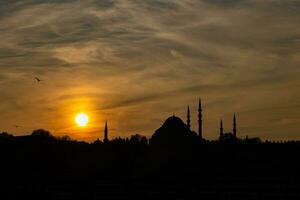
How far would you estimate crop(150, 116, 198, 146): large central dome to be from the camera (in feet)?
→ 240

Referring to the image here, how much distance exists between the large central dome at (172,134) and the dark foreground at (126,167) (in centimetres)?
105

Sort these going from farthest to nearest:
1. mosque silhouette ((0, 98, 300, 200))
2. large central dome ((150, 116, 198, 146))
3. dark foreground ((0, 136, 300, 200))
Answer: large central dome ((150, 116, 198, 146)) < mosque silhouette ((0, 98, 300, 200)) < dark foreground ((0, 136, 300, 200))

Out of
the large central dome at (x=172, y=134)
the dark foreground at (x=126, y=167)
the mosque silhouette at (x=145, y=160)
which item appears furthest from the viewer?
the large central dome at (x=172, y=134)

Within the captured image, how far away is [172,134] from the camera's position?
242ft

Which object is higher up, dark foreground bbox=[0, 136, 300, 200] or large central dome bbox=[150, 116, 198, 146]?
large central dome bbox=[150, 116, 198, 146]

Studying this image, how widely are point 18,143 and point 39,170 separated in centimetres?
807

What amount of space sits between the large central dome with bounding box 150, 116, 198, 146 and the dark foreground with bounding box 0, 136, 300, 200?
3.44ft

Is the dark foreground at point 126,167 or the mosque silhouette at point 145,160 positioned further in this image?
the mosque silhouette at point 145,160

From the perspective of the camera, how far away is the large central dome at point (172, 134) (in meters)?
73.1

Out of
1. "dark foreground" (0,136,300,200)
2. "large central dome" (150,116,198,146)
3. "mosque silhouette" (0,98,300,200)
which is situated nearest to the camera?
"dark foreground" (0,136,300,200)

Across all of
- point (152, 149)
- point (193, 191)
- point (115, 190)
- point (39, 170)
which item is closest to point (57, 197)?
point (115, 190)

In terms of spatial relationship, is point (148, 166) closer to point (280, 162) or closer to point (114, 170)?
point (114, 170)

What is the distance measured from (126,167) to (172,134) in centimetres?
758

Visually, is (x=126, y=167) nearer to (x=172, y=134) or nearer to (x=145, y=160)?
(x=145, y=160)
